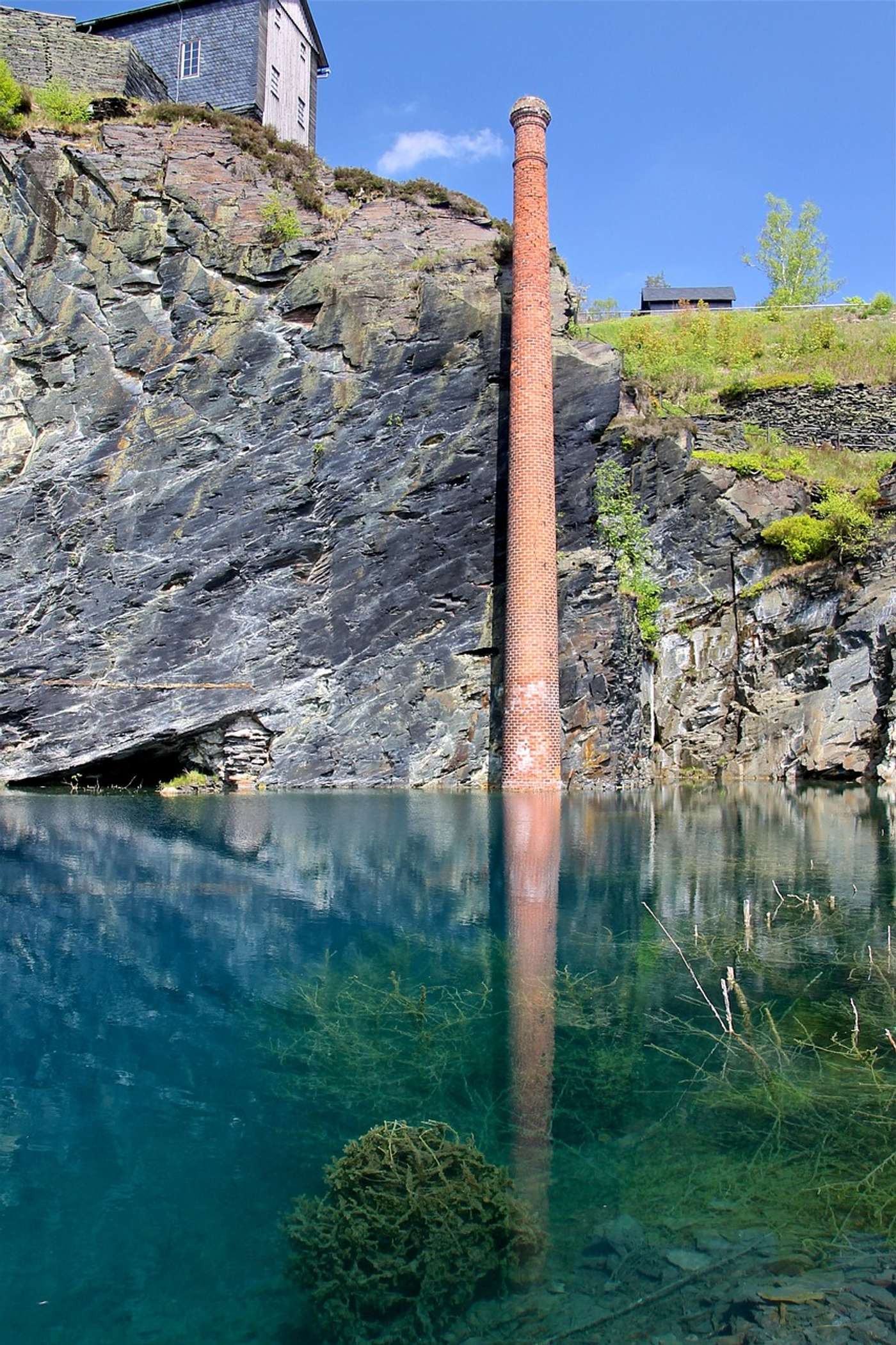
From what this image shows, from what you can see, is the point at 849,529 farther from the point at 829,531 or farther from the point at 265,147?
the point at 265,147

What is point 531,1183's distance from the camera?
413 cm

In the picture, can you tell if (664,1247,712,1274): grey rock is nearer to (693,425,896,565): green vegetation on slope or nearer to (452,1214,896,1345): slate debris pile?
(452,1214,896,1345): slate debris pile

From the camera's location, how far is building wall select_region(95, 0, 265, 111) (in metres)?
31.7

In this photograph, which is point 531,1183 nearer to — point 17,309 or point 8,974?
point 8,974

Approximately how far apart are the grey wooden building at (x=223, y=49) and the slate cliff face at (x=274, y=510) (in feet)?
20.4

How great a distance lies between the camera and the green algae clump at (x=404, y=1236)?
10.9 feet

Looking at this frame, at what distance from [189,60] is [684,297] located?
1224 inches

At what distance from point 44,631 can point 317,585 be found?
263 inches

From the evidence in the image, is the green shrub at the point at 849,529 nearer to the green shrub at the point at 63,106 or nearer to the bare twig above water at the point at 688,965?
the bare twig above water at the point at 688,965

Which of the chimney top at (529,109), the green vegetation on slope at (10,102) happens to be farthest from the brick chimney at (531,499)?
the green vegetation on slope at (10,102)

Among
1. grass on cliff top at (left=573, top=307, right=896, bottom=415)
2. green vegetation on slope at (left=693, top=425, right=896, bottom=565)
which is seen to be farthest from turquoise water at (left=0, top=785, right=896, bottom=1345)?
grass on cliff top at (left=573, top=307, right=896, bottom=415)

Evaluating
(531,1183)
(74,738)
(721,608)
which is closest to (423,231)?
(721,608)

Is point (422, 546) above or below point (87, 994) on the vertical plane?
above

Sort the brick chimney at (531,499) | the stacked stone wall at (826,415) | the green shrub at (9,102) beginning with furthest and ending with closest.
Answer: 1. the stacked stone wall at (826,415)
2. the green shrub at (9,102)
3. the brick chimney at (531,499)
